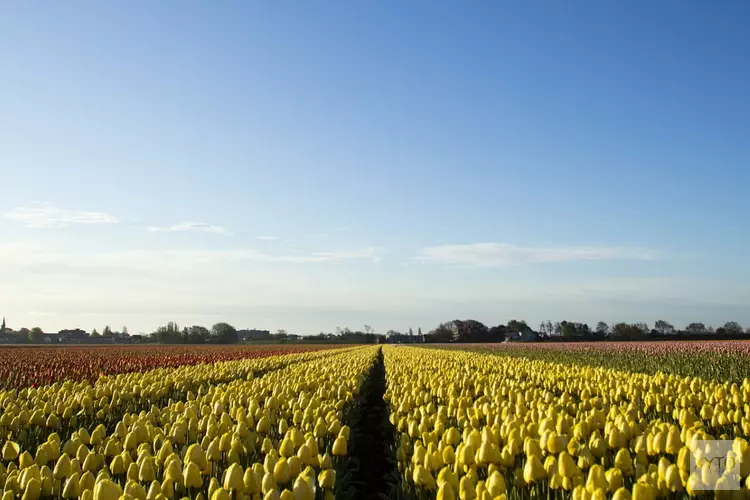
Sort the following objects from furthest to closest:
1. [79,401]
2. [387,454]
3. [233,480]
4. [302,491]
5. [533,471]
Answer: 1. [387,454]
2. [79,401]
3. [533,471]
4. [233,480]
5. [302,491]

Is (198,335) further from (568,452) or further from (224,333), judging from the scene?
(568,452)

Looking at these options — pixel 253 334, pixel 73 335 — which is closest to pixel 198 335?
pixel 253 334

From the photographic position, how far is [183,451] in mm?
4980

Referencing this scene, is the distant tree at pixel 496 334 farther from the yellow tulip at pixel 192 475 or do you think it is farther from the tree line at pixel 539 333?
the yellow tulip at pixel 192 475

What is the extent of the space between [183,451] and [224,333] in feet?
358

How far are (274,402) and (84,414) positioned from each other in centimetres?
277

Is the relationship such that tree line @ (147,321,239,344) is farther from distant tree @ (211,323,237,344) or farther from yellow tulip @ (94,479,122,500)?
yellow tulip @ (94,479,122,500)

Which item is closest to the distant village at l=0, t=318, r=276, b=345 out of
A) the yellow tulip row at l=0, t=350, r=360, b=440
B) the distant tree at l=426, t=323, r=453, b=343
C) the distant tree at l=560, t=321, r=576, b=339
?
the distant tree at l=426, t=323, r=453, b=343

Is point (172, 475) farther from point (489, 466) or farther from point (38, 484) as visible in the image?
point (489, 466)

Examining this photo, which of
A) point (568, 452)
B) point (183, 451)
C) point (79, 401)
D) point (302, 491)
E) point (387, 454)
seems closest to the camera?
point (302, 491)

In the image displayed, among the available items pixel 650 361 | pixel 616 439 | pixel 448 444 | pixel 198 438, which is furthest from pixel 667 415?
pixel 650 361

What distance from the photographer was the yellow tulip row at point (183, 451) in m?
3.62

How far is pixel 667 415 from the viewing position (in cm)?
722

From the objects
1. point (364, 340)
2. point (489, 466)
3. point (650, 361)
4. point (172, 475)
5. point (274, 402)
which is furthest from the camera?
point (364, 340)
